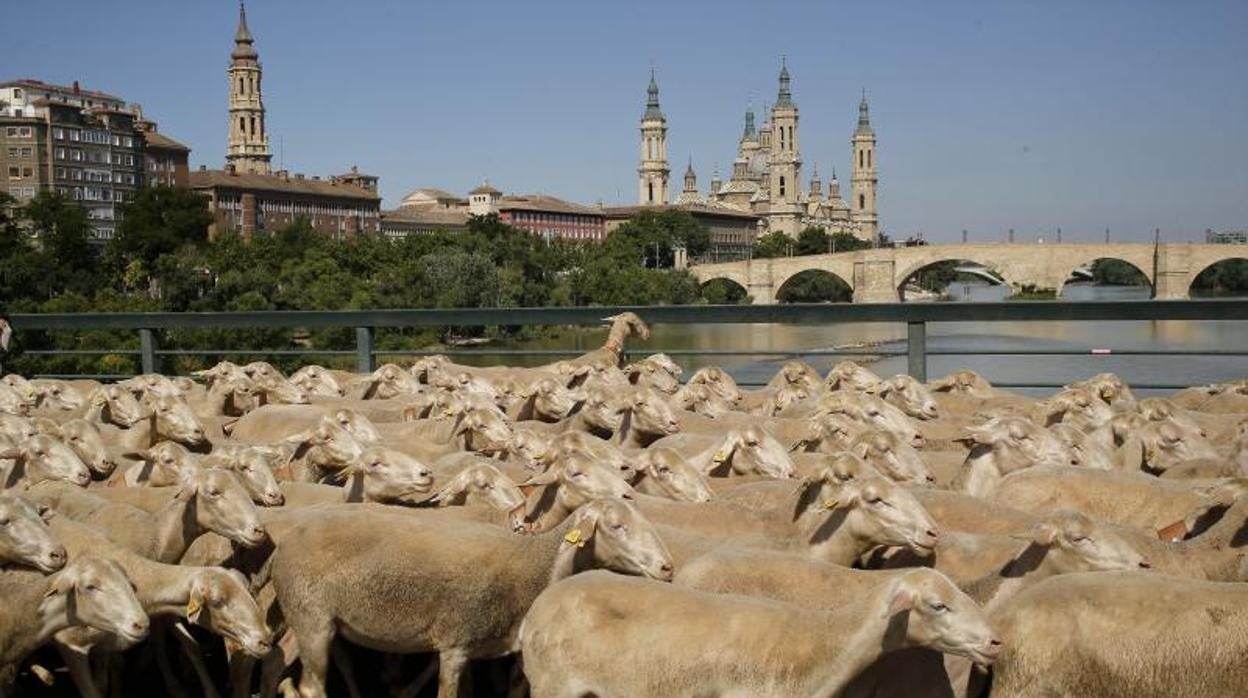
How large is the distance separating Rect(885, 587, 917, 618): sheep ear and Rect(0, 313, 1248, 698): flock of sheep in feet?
0.05

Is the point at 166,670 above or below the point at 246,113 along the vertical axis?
below

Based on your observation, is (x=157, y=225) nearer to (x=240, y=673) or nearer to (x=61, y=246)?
(x=61, y=246)

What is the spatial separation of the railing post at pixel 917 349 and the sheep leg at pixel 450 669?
6315mm

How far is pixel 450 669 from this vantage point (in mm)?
5629

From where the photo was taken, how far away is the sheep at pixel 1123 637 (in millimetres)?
4328

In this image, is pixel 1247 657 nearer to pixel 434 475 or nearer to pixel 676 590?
pixel 676 590

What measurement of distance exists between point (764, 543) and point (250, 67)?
19225cm

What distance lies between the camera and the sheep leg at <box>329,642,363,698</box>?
5.93 metres

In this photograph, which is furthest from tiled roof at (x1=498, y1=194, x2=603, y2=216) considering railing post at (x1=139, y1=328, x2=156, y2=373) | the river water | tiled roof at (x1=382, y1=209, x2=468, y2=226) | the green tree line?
railing post at (x1=139, y1=328, x2=156, y2=373)

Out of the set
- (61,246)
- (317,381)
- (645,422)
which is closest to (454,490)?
(645,422)

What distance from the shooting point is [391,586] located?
563 cm

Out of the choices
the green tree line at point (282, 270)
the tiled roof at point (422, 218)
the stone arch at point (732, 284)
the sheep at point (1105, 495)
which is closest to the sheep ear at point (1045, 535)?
the sheep at point (1105, 495)

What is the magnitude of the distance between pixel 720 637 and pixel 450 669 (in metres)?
1.42

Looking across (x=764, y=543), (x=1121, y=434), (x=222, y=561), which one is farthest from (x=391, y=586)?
(x=1121, y=434)
